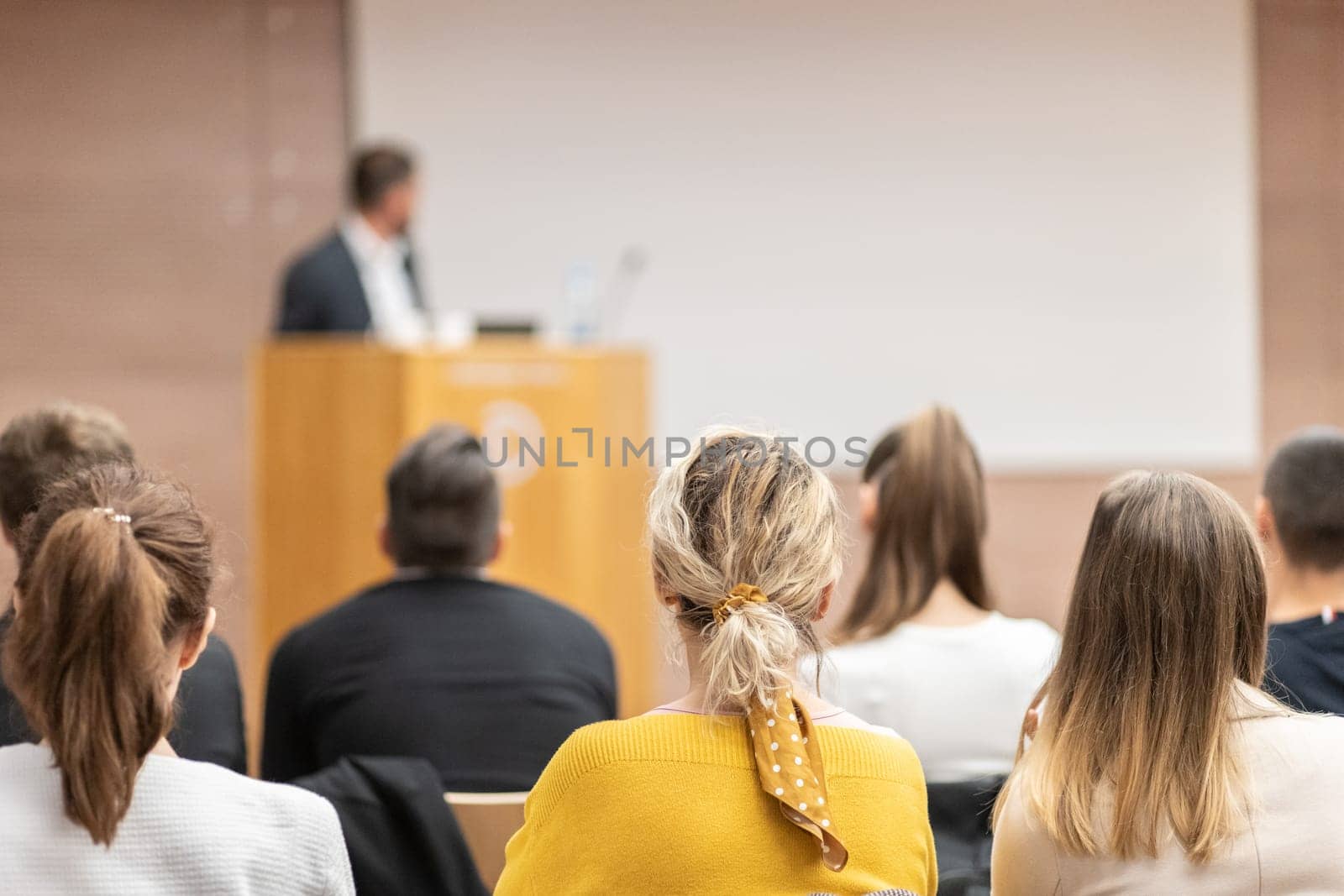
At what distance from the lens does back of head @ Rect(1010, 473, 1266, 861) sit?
1.52 metres

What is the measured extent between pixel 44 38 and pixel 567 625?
4.23 meters

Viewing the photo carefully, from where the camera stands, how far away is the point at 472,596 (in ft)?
7.80

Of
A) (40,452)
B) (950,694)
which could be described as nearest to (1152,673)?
(950,694)

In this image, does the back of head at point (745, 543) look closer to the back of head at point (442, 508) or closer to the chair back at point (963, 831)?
the chair back at point (963, 831)

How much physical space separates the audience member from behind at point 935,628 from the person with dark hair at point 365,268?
8.37ft

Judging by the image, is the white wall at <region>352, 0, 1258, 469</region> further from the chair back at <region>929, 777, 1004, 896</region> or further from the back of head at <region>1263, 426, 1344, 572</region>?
the chair back at <region>929, 777, 1004, 896</region>

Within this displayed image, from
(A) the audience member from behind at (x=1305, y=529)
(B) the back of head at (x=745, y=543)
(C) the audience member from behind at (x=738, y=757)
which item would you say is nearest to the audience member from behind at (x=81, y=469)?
(C) the audience member from behind at (x=738, y=757)

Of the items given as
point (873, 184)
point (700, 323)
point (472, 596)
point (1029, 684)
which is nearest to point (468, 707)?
point (472, 596)

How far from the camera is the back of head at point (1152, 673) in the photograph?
4.98ft

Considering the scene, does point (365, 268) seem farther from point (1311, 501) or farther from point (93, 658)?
point (93, 658)

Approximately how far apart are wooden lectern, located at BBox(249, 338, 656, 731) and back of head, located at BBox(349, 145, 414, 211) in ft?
3.35

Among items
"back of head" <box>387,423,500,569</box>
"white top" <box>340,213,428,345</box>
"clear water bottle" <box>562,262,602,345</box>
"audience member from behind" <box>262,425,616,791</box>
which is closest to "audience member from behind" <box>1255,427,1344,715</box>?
"audience member from behind" <box>262,425,616,791</box>

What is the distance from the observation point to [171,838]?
56.5 inches

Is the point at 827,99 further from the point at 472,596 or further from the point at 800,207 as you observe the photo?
the point at 472,596
